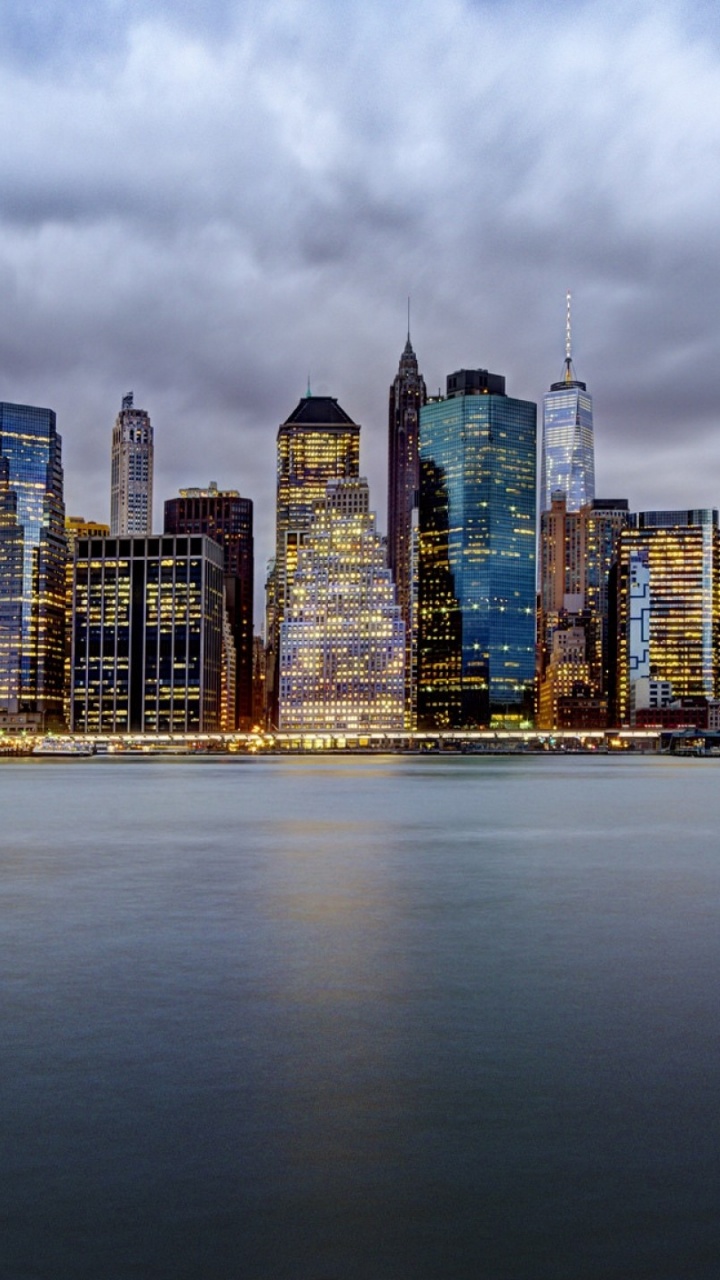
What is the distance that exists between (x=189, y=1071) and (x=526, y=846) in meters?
46.1

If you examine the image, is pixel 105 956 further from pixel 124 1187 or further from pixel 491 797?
pixel 491 797

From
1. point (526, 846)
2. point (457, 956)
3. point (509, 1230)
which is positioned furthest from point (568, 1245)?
point (526, 846)

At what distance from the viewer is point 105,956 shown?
3209cm

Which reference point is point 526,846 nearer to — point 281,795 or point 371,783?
point 281,795

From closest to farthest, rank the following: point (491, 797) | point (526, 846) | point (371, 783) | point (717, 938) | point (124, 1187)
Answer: point (124, 1187) < point (717, 938) < point (526, 846) < point (491, 797) < point (371, 783)

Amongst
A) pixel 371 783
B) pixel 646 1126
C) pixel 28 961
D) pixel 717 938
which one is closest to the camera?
pixel 646 1126

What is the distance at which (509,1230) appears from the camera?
573 inches

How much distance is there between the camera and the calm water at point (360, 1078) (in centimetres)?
1429

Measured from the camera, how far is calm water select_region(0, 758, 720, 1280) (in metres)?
14.3

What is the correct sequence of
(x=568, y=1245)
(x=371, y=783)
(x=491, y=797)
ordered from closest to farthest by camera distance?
(x=568, y=1245), (x=491, y=797), (x=371, y=783)

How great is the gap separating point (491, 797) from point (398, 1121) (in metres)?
103

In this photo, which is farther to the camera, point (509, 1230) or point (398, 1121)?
point (398, 1121)

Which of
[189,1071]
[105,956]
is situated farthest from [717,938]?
[189,1071]

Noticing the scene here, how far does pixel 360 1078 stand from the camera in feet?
68.3
